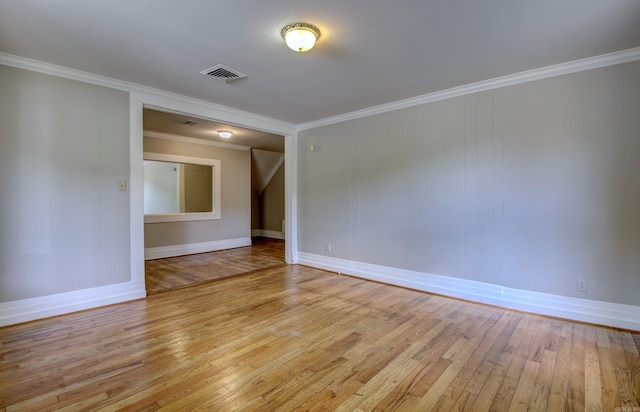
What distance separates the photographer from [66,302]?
10.0 ft

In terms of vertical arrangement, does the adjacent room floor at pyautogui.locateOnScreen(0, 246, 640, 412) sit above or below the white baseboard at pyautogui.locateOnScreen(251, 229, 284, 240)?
below

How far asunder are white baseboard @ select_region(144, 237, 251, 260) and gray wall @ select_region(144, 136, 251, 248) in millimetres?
73

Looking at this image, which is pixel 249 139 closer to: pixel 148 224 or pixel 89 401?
pixel 148 224

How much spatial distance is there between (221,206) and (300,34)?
5.31 metres

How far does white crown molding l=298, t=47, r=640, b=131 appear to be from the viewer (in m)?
2.69

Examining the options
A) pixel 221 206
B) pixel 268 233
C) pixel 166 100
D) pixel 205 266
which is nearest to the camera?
pixel 166 100

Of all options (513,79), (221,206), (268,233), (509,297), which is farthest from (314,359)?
(268,233)

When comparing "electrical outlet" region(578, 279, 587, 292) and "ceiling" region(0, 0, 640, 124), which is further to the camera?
"electrical outlet" region(578, 279, 587, 292)

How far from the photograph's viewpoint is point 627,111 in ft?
8.75

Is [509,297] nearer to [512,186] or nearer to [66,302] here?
[512,186]

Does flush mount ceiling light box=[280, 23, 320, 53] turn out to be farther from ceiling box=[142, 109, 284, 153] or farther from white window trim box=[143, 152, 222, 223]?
white window trim box=[143, 152, 222, 223]

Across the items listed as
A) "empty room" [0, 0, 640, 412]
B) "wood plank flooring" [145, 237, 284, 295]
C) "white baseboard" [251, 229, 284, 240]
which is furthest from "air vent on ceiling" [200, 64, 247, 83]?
"white baseboard" [251, 229, 284, 240]

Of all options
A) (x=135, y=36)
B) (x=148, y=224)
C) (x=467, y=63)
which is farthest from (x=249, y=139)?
(x=467, y=63)

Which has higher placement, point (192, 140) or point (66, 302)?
point (192, 140)
